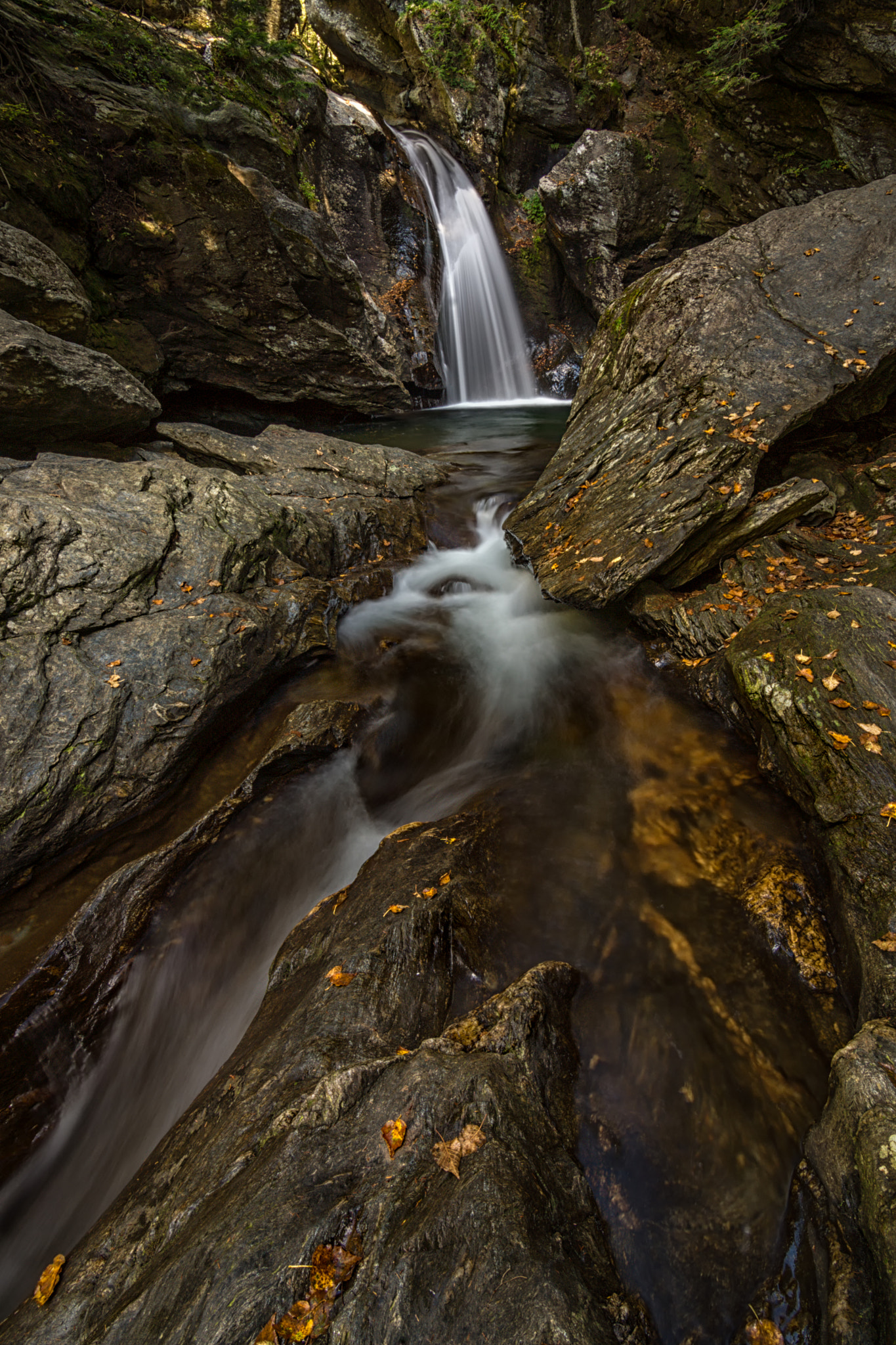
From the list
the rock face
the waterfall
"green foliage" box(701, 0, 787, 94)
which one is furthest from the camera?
the waterfall

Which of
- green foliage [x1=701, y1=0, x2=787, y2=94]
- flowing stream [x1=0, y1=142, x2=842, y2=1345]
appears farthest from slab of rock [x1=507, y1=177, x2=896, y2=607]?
green foliage [x1=701, y1=0, x2=787, y2=94]

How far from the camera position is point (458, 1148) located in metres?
1.99

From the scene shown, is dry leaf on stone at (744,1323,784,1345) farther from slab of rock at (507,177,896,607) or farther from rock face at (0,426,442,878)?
slab of rock at (507,177,896,607)

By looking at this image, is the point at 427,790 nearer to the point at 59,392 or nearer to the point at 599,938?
the point at 599,938

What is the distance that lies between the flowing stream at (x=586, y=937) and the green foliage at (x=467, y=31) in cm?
1944

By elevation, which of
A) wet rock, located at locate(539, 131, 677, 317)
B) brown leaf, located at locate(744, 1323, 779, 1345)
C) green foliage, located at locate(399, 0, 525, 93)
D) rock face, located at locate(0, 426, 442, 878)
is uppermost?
green foliage, located at locate(399, 0, 525, 93)

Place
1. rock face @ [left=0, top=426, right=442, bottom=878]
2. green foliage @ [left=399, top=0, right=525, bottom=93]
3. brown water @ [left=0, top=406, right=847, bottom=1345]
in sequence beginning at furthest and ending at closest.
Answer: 1. green foliage @ [left=399, top=0, right=525, bottom=93]
2. rock face @ [left=0, top=426, right=442, bottom=878]
3. brown water @ [left=0, top=406, right=847, bottom=1345]

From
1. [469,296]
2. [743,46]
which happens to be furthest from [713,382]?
[469,296]

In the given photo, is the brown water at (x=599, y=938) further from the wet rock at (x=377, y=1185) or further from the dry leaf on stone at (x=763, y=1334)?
the wet rock at (x=377, y=1185)

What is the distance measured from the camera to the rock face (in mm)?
3670

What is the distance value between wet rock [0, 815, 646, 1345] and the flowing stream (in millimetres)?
288

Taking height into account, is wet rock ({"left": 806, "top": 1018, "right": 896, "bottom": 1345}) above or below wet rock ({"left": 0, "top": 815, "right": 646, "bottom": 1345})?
below

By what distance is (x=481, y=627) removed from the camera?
→ 6566 millimetres

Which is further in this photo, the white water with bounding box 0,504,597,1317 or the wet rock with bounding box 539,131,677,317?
the wet rock with bounding box 539,131,677,317
